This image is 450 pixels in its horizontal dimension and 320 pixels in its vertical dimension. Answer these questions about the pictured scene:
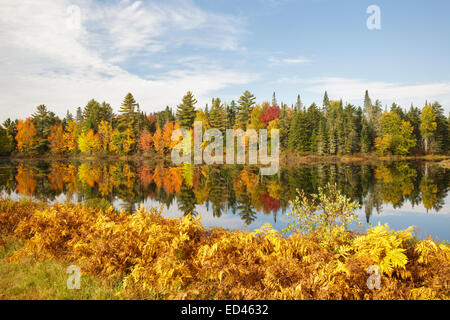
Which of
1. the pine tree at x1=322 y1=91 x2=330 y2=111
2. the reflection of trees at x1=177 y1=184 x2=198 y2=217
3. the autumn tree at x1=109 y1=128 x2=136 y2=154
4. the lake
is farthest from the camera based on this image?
the pine tree at x1=322 y1=91 x2=330 y2=111

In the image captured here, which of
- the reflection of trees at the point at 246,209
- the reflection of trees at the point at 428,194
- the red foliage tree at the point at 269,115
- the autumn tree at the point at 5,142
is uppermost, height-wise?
the red foliage tree at the point at 269,115

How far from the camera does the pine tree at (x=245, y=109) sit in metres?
69.3

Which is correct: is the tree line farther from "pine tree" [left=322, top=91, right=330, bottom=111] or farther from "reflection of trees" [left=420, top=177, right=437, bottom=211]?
"reflection of trees" [left=420, top=177, right=437, bottom=211]

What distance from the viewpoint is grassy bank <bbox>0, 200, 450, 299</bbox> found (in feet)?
15.6

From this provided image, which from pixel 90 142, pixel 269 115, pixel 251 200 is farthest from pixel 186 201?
pixel 269 115

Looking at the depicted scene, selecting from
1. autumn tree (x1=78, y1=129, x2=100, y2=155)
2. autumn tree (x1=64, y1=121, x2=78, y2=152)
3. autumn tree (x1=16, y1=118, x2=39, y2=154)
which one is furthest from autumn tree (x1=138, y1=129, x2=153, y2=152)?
autumn tree (x1=16, y1=118, x2=39, y2=154)

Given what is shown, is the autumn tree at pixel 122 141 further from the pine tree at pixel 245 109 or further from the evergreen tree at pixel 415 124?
the evergreen tree at pixel 415 124

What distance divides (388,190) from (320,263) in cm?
1848

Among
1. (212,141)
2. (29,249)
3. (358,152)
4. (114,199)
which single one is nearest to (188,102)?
(212,141)

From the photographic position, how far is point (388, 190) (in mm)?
20766

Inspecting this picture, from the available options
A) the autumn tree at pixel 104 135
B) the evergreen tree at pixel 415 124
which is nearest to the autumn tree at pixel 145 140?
the autumn tree at pixel 104 135

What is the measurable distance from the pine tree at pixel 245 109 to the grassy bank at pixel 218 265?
6276 centimetres
